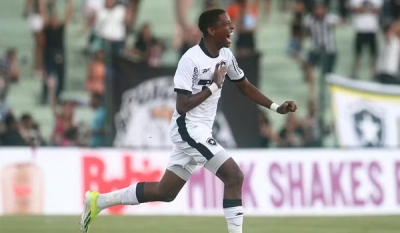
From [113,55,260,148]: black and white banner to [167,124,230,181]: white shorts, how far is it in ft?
26.7

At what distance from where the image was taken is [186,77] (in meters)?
11.0

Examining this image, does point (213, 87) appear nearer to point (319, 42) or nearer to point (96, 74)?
point (96, 74)

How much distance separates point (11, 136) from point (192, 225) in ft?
19.9

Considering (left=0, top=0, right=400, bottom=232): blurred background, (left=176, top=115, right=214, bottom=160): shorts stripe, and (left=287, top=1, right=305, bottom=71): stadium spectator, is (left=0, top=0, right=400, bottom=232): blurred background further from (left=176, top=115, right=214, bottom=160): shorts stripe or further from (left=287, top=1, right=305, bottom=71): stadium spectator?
(left=176, top=115, right=214, bottom=160): shorts stripe

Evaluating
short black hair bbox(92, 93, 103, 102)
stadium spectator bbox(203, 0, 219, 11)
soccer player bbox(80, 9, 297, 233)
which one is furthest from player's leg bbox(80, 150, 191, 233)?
stadium spectator bbox(203, 0, 219, 11)

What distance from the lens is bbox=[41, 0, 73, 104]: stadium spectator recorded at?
22500 mm

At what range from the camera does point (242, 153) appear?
19078 mm

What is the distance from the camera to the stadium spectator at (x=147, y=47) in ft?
74.7

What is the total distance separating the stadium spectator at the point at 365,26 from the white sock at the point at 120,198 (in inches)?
494

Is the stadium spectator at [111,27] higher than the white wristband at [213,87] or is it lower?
higher

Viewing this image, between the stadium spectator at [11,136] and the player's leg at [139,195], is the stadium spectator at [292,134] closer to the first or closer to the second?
the stadium spectator at [11,136]

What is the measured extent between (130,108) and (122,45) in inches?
125

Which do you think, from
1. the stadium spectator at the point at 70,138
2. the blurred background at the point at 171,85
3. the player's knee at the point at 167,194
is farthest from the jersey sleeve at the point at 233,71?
the stadium spectator at the point at 70,138

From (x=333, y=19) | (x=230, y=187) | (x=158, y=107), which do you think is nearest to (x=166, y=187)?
(x=230, y=187)
